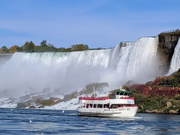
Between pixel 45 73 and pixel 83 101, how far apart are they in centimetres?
6219

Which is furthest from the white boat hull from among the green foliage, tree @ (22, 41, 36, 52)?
tree @ (22, 41, 36, 52)

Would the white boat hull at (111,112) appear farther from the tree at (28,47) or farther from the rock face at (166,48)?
the tree at (28,47)

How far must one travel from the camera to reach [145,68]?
3597 inches

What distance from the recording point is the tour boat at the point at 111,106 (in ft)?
178

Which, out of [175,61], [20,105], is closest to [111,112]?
[175,61]

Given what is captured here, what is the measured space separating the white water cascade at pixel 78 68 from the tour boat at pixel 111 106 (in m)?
33.0

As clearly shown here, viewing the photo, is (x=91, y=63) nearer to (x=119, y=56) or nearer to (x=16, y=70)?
(x=119, y=56)

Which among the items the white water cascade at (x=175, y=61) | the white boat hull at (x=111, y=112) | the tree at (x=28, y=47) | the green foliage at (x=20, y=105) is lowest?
the white boat hull at (x=111, y=112)

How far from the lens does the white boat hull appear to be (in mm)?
54188

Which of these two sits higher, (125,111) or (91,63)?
(91,63)

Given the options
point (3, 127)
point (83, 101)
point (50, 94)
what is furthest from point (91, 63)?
Answer: point (3, 127)

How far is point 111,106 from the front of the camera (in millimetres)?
55219

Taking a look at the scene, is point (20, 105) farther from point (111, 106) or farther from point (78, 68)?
point (111, 106)

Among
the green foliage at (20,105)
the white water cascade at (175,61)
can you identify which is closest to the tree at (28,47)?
the green foliage at (20,105)
